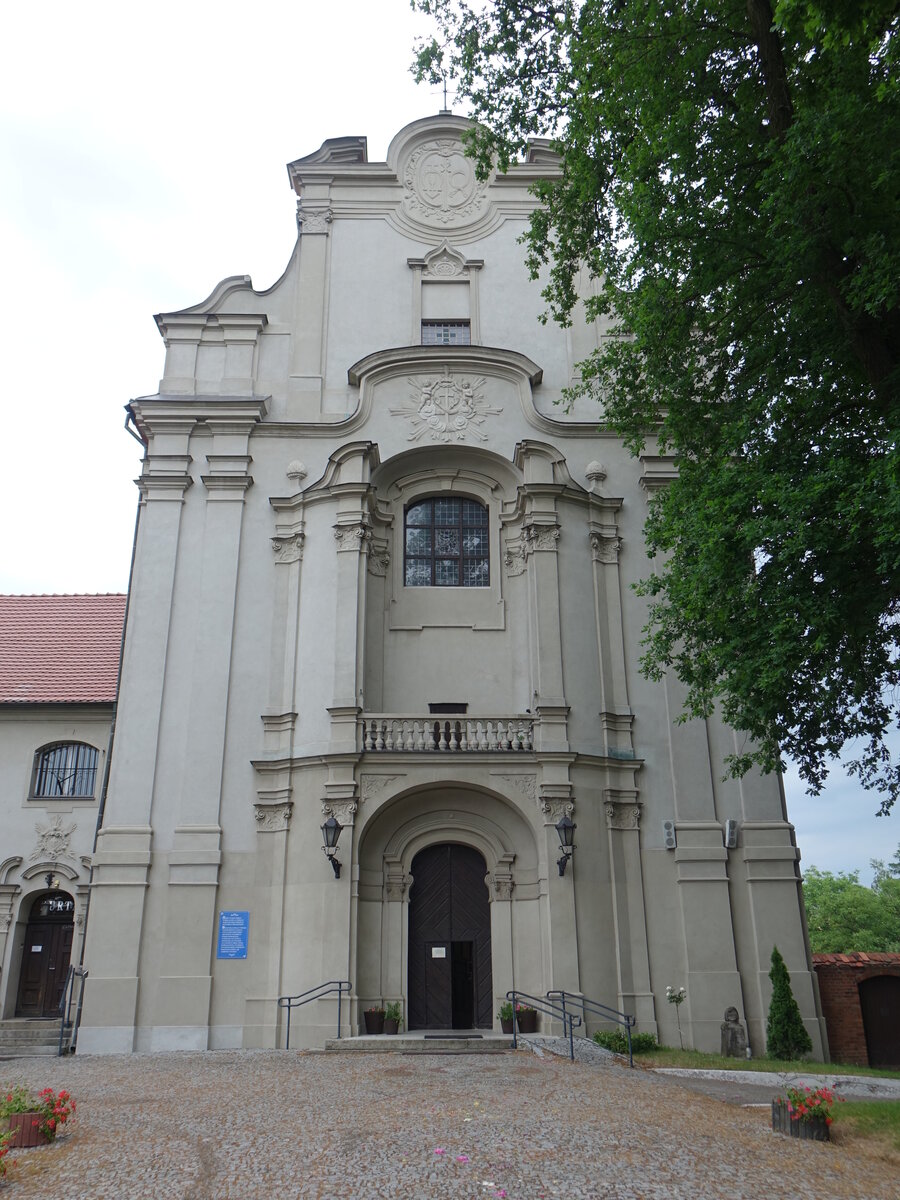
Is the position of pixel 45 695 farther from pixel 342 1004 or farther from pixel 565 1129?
pixel 565 1129

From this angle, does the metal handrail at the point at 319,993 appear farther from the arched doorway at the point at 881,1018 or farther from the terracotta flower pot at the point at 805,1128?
the arched doorway at the point at 881,1018

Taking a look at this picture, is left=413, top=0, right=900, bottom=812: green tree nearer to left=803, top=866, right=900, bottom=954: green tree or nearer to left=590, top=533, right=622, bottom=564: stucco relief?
left=590, top=533, right=622, bottom=564: stucco relief

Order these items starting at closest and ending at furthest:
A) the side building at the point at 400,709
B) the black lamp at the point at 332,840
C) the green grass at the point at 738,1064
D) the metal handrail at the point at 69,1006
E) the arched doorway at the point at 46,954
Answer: the green grass at the point at 738,1064 → the metal handrail at the point at 69,1006 → the black lamp at the point at 332,840 → the side building at the point at 400,709 → the arched doorway at the point at 46,954

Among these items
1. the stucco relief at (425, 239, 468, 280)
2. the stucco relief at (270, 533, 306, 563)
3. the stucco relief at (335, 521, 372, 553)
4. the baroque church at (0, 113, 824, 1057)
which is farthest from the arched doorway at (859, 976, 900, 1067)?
the stucco relief at (425, 239, 468, 280)

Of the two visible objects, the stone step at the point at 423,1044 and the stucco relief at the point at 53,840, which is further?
the stucco relief at the point at 53,840

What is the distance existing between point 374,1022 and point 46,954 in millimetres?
8519

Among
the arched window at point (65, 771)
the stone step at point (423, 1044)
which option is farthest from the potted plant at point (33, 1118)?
the arched window at point (65, 771)

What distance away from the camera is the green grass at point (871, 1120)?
9.15m

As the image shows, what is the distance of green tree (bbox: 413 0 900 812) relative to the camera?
38.4 feet

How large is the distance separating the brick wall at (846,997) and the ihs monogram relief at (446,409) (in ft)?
42.1

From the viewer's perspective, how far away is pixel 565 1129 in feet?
30.3

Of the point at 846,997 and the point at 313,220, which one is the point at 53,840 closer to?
the point at 313,220

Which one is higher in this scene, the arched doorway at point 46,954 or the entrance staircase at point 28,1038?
the arched doorway at point 46,954

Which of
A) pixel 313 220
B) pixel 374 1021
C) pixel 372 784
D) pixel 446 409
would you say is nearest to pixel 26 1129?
pixel 374 1021
